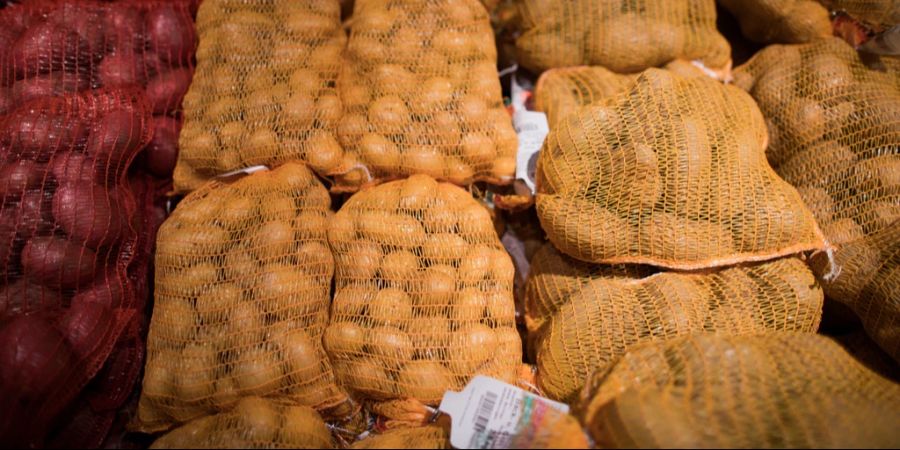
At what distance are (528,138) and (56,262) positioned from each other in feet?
4.71

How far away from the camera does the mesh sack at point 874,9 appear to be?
1811 millimetres

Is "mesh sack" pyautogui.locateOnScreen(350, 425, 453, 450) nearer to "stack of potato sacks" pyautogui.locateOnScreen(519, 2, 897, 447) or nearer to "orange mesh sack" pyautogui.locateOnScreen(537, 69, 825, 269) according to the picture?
"stack of potato sacks" pyautogui.locateOnScreen(519, 2, 897, 447)

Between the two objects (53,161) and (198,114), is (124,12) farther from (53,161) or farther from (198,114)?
(53,161)

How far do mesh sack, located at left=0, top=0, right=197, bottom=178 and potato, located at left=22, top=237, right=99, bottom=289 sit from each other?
469mm

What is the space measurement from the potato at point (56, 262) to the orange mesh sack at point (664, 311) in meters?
1.32

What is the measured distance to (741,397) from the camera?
1.16 m

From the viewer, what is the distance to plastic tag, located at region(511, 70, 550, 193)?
1.84m

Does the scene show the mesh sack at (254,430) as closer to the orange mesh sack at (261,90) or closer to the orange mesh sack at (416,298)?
the orange mesh sack at (416,298)

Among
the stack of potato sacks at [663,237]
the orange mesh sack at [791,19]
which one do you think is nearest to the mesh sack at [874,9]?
the orange mesh sack at [791,19]

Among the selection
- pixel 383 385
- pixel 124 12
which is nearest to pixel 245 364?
pixel 383 385

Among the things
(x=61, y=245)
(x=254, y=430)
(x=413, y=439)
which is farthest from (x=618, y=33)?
(x=61, y=245)

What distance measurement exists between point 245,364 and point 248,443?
0.81ft

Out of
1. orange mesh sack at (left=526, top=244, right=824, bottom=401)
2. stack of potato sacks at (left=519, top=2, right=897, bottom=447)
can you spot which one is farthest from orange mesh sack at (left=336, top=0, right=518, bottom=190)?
orange mesh sack at (left=526, top=244, right=824, bottom=401)

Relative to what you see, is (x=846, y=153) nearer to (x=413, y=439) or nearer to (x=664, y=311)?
(x=664, y=311)
